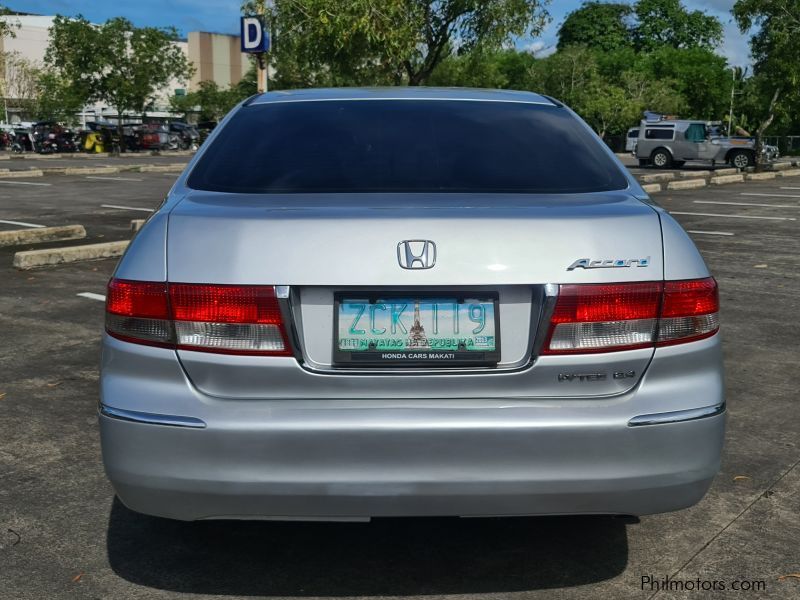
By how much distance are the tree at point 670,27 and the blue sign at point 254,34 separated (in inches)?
3221

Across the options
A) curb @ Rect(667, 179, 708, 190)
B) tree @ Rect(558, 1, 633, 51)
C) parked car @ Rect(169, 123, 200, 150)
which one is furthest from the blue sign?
tree @ Rect(558, 1, 633, 51)

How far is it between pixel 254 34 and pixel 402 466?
15601 mm

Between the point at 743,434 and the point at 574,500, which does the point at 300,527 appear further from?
the point at 743,434

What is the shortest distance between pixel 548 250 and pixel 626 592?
1174mm

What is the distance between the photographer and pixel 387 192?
308 centimetres

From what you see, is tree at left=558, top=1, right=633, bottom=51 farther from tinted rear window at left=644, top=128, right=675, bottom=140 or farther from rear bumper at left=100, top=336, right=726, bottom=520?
rear bumper at left=100, top=336, right=726, bottom=520

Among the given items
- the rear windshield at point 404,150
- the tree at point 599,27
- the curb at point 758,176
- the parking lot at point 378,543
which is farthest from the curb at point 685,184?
the tree at point 599,27

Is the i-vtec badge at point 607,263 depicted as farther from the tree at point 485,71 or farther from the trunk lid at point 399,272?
the tree at point 485,71

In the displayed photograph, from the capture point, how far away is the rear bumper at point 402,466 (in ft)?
8.68

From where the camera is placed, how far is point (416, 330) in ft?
8.80

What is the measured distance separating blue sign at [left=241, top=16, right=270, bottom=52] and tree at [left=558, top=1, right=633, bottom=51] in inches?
3012

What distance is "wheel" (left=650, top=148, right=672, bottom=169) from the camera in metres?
36.9

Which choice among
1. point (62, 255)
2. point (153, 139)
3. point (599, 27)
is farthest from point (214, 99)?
point (62, 255)

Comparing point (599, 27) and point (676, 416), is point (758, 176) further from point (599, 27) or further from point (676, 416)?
point (599, 27)
